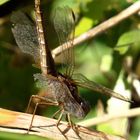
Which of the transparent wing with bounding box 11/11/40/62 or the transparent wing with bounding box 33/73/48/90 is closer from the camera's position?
the transparent wing with bounding box 33/73/48/90

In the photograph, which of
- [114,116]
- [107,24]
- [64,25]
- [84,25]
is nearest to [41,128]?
[114,116]

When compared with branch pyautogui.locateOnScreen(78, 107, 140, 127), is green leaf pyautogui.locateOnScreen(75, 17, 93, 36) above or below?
above

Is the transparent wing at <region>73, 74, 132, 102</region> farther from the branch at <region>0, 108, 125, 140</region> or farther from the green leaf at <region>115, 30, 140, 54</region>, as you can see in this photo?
the green leaf at <region>115, 30, 140, 54</region>

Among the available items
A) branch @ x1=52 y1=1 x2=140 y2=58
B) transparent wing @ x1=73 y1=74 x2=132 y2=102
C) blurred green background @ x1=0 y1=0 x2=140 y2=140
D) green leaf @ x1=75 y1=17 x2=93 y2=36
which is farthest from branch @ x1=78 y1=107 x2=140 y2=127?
green leaf @ x1=75 y1=17 x2=93 y2=36

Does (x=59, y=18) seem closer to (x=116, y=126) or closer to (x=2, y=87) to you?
(x=116, y=126)

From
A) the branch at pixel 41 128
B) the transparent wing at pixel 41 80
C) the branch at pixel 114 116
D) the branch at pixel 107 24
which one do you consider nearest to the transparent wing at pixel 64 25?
the branch at pixel 107 24

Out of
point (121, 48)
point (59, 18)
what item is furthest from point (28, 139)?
point (121, 48)
